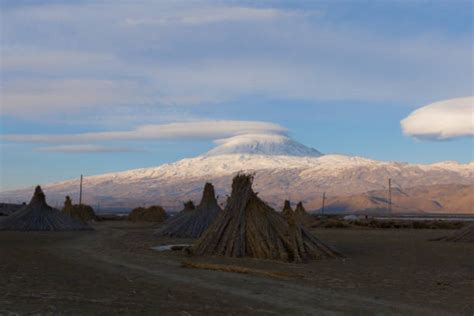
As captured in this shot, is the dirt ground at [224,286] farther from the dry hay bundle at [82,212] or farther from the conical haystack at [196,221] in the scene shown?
the dry hay bundle at [82,212]

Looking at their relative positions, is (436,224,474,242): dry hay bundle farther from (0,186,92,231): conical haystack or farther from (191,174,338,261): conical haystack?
(0,186,92,231): conical haystack

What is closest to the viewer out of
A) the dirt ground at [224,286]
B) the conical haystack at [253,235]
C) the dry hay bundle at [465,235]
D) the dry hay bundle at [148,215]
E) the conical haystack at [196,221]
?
the dirt ground at [224,286]

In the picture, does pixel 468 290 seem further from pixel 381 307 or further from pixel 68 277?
pixel 68 277

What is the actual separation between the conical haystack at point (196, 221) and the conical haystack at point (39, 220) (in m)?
5.86

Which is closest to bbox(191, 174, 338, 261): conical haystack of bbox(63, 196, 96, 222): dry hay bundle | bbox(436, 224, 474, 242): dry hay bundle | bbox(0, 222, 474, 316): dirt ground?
bbox(0, 222, 474, 316): dirt ground

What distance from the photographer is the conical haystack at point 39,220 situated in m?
28.9

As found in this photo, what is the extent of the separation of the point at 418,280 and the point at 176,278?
14.8 feet

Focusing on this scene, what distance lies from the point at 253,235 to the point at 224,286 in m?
5.30

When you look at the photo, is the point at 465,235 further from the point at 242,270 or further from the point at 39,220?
the point at 39,220

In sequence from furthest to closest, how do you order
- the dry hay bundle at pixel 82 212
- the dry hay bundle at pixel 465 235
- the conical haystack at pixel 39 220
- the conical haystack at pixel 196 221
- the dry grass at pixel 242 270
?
the dry hay bundle at pixel 82 212 → the conical haystack at pixel 39 220 → the conical haystack at pixel 196 221 → the dry hay bundle at pixel 465 235 → the dry grass at pixel 242 270

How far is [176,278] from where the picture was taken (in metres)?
11.2

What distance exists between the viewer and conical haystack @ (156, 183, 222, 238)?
2544 cm

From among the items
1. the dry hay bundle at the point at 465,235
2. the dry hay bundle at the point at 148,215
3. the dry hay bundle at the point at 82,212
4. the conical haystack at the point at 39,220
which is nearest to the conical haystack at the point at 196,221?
the conical haystack at the point at 39,220

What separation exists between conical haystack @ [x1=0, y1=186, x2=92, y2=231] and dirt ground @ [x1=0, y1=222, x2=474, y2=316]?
44.0 ft
